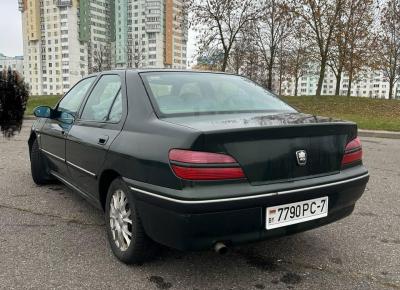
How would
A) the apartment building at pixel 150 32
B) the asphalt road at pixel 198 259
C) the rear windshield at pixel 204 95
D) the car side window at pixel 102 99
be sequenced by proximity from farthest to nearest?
the apartment building at pixel 150 32 → the car side window at pixel 102 99 → the rear windshield at pixel 204 95 → the asphalt road at pixel 198 259

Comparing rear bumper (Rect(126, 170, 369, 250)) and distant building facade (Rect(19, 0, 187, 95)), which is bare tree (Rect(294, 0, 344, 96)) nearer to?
rear bumper (Rect(126, 170, 369, 250))

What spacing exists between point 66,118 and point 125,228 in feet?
5.58

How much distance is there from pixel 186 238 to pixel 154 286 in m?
0.51

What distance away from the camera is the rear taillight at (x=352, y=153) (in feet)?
9.98

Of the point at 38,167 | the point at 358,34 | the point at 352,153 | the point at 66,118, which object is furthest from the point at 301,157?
the point at 358,34

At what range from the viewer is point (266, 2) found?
26.5 metres

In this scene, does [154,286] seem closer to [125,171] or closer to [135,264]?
[135,264]

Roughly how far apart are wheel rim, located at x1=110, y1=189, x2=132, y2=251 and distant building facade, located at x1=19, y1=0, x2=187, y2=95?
90.0m

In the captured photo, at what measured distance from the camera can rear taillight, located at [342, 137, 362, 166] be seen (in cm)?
304

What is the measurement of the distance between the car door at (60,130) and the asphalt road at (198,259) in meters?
0.52

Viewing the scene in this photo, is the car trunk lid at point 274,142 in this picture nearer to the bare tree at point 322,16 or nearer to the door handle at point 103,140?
the door handle at point 103,140

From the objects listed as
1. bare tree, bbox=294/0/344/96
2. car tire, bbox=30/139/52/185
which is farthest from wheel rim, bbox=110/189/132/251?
bare tree, bbox=294/0/344/96

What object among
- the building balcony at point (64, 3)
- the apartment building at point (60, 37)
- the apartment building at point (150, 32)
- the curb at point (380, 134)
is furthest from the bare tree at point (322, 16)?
the building balcony at point (64, 3)

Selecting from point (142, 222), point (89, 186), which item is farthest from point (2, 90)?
point (142, 222)
